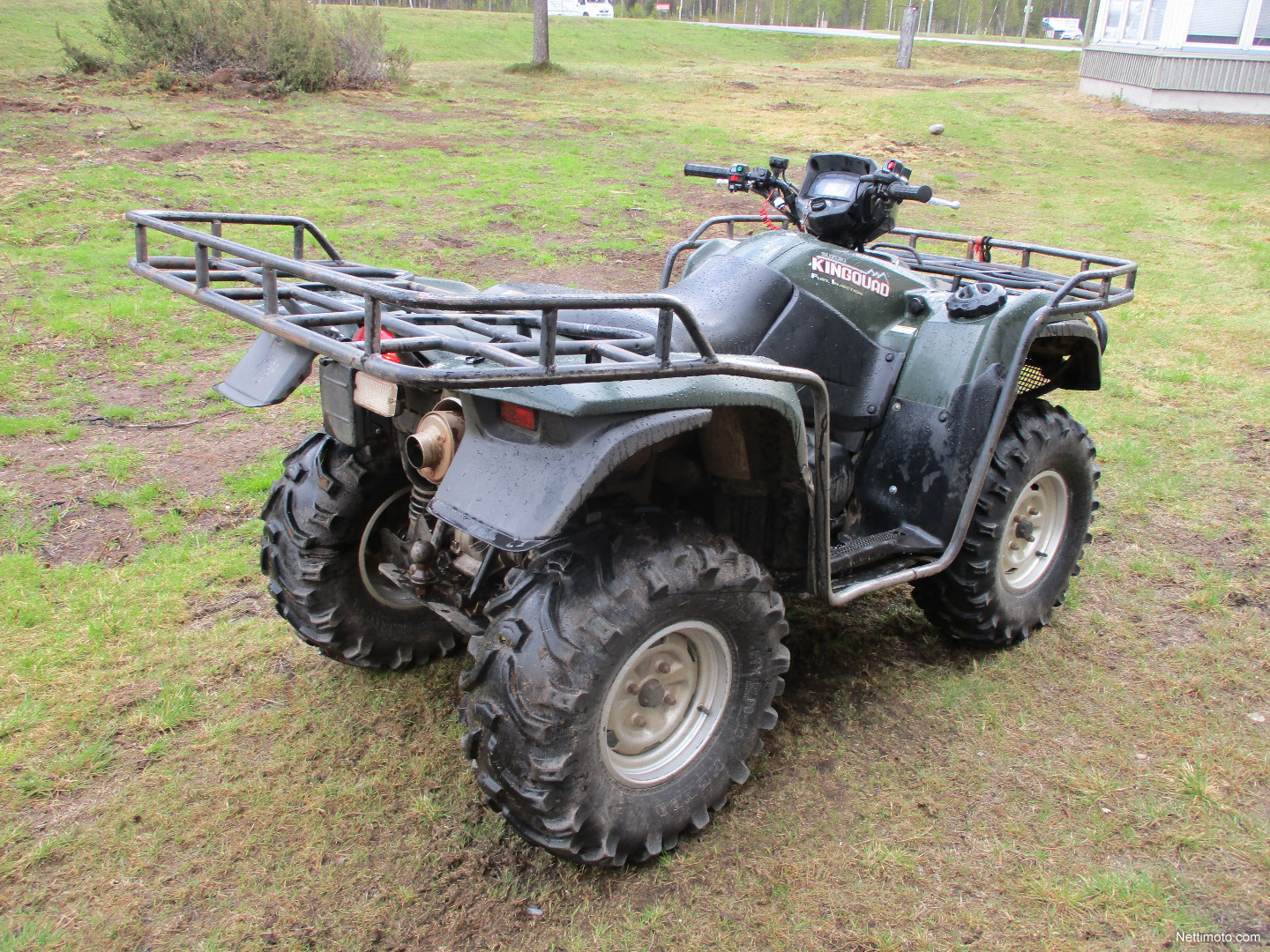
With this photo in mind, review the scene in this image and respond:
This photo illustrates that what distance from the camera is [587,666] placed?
2.36 m

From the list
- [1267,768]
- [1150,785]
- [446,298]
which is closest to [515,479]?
[446,298]

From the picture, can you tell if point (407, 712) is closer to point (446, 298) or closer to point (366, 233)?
point (446, 298)

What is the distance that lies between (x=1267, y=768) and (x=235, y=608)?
3.59 m

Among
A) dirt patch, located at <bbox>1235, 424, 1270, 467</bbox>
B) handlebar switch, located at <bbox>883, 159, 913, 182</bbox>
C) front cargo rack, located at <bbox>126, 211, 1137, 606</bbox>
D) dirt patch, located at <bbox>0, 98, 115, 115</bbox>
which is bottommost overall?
dirt patch, located at <bbox>1235, 424, 1270, 467</bbox>

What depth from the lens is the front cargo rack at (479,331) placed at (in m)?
1.94

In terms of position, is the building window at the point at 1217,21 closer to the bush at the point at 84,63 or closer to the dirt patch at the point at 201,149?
the dirt patch at the point at 201,149

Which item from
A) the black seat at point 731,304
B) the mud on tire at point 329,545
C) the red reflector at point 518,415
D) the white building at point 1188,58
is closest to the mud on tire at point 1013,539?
the black seat at point 731,304

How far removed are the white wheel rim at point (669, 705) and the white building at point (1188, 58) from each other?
21.6 metres

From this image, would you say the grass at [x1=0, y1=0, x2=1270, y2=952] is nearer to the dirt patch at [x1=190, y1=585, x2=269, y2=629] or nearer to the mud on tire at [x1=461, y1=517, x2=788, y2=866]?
the dirt patch at [x1=190, y1=585, x2=269, y2=629]

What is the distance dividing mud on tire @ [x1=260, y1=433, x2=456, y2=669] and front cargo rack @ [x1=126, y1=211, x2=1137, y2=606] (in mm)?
513

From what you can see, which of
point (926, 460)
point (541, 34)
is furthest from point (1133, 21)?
point (926, 460)

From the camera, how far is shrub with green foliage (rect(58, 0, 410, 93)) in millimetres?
15320

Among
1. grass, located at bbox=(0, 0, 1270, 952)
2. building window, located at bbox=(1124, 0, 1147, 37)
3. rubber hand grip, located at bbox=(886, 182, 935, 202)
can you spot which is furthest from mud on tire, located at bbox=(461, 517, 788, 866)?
building window, located at bbox=(1124, 0, 1147, 37)

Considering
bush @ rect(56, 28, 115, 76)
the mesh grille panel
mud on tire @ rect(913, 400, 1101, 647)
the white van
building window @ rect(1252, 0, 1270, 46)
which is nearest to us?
mud on tire @ rect(913, 400, 1101, 647)
